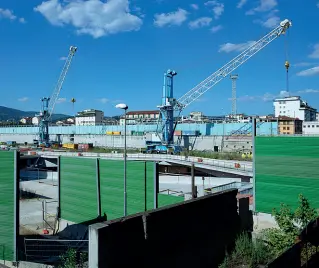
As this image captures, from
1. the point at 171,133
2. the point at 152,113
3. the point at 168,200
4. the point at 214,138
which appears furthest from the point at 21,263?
the point at 152,113

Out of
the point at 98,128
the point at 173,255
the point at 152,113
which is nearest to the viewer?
the point at 173,255

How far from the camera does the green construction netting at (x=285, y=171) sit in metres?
17.7

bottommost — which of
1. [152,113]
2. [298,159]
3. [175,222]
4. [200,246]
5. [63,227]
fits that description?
[63,227]

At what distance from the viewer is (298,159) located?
18188 millimetres

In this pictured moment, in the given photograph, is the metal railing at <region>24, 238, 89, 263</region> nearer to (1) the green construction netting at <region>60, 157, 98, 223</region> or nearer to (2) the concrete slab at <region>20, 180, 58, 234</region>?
(1) the green construction netting at <region>60, 157, 98, 223</region>

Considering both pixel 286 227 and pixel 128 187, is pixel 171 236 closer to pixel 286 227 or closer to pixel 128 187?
pixel 286 227

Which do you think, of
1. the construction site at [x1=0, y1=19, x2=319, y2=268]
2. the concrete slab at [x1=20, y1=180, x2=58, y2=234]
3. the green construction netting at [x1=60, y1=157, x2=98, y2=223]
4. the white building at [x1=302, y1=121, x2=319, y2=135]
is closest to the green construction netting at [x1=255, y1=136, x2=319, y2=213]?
the construction site at [x1=0, y1=19, x2=319, y2=268]

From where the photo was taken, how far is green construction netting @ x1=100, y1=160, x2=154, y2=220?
16.5 m

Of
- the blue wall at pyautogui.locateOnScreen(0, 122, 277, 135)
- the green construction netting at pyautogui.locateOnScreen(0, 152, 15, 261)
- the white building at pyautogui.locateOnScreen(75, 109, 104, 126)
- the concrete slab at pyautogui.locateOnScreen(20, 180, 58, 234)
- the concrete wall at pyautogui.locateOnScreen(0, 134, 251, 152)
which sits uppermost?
the white building at pyautogui.locateOnScreen(75, 109, 104, 126)

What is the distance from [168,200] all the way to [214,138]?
54.4 metres

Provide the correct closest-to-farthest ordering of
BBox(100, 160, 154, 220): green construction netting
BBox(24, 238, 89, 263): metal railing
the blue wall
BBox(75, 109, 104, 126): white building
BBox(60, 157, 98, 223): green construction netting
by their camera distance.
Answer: BBox(24, 238, 89, 263): metal railing → BBox(100, 160, 154, 220): green construction netting → BBox(60, 157, 98, 223): green construction netting → the blue wall → BBox(75, 109, 104, 126): white building

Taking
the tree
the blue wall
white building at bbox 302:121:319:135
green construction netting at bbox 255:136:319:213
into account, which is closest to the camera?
the tree

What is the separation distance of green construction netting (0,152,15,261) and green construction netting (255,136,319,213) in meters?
13.5

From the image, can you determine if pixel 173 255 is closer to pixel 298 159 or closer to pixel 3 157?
pixel 3 157
